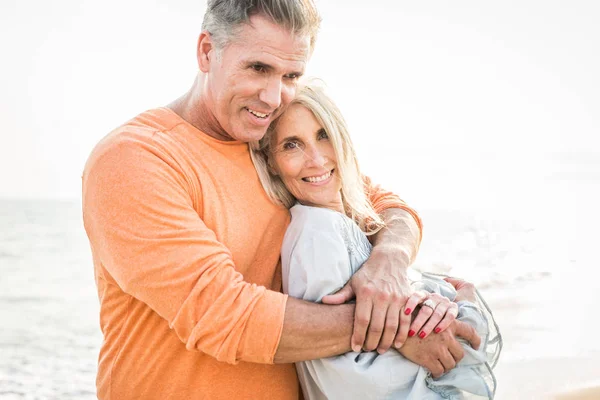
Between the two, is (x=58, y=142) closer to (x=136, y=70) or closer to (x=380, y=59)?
(x=136, y=70)

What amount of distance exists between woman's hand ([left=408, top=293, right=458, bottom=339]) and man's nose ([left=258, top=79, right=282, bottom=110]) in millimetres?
732

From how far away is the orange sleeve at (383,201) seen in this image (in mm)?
2594

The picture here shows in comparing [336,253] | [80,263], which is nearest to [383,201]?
[336,253]

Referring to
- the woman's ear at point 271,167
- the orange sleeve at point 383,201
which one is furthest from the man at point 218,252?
the orange sleeve at point 383,201

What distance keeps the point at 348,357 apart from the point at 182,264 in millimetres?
529

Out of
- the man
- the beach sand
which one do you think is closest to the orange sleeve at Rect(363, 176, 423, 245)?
the man

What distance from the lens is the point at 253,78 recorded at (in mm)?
2105

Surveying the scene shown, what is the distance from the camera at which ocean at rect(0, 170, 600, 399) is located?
6.96 meters

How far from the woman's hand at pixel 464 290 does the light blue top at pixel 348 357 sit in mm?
58

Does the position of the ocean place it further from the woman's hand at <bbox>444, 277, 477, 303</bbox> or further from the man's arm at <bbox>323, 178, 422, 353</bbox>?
the man's arm at <bbox>323, 178, 422, 353</bbox>

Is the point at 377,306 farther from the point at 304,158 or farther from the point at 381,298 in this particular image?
the point at 304,158

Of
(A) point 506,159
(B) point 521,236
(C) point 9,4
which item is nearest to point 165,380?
(B) point 521,236

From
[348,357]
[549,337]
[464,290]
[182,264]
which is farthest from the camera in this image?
[549,337]

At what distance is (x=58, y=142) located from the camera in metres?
17.8
